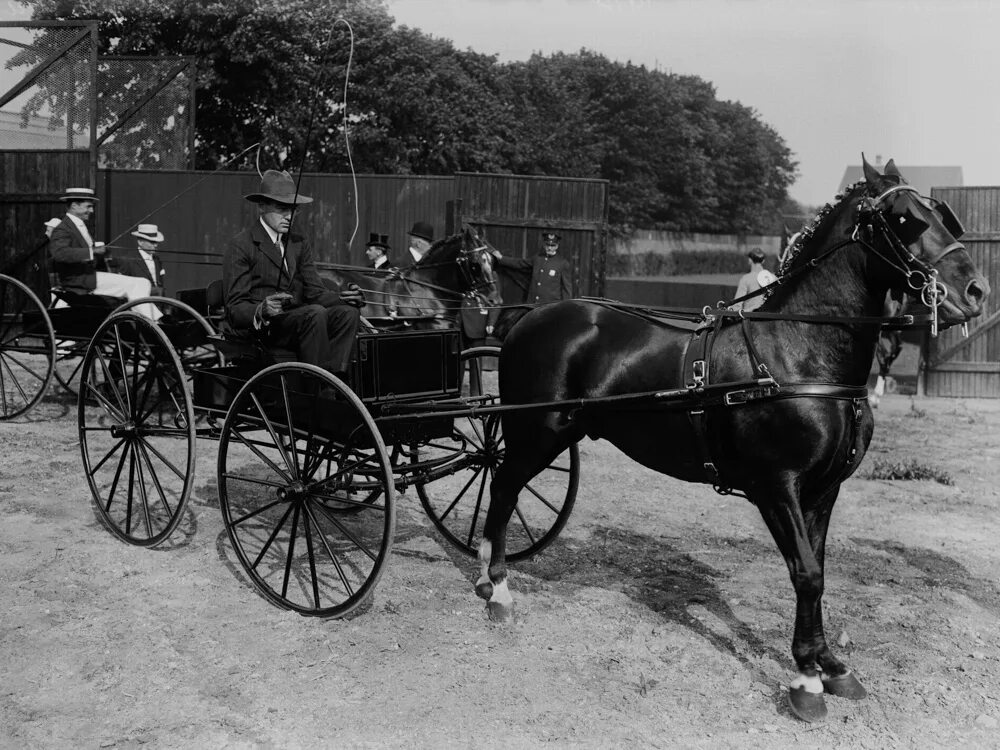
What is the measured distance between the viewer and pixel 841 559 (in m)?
6.56

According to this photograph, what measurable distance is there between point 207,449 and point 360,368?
14.0ft

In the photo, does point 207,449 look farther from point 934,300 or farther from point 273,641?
point 934,300

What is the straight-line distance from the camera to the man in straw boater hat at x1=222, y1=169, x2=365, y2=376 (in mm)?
5559

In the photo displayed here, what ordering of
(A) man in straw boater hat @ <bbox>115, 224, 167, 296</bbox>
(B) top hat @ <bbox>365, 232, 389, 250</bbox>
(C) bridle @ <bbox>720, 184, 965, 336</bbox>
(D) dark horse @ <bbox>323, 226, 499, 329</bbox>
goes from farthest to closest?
(B) top hat @ <bbox>365, 232, 389, 250</bbox>, (A) man in straw boater hat @ <bbox>115, 224, 167, 296</bbox>, (D) dark horse @ <bbox>323, 226, 499, 329</bbox>, (C) bridle @ <bbox>720, 184, 965, 336</bbox>

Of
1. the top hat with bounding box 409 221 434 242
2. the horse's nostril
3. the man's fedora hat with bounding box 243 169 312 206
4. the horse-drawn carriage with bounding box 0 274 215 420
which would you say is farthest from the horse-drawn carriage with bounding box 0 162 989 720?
the top hat with bounding box 409 221 434 242

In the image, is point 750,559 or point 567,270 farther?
point 567,270

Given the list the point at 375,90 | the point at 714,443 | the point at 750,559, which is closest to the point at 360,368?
the point at 714,443

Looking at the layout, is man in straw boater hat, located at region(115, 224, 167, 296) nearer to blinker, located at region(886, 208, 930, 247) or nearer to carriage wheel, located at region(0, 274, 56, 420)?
carriage wheel, located at region(0, 274, 56, 420)

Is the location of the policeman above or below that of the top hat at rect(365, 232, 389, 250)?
below

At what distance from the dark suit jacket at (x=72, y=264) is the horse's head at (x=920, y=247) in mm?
7464

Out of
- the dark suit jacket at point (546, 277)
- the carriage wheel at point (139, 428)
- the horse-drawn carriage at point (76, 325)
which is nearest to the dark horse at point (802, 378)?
the carriage wheel at point (139, 428)

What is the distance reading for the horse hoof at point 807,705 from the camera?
14.0 feet

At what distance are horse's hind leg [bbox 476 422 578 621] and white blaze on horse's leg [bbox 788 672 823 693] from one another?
62.4 inches

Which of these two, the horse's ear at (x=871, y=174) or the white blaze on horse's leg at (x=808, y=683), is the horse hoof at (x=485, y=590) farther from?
the horse's ear at (x=871, y=174)
